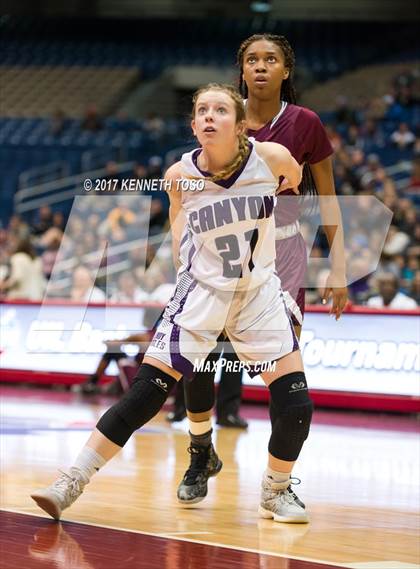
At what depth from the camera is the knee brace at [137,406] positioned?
15.3ft

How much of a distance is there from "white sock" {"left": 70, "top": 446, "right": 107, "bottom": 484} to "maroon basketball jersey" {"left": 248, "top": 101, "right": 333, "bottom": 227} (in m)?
1.35

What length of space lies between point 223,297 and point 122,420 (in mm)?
666

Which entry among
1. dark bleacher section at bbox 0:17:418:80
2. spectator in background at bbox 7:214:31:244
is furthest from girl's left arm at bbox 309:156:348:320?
dark bleacher section at bbox 0:17:418:80

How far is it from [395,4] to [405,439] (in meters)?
20.0

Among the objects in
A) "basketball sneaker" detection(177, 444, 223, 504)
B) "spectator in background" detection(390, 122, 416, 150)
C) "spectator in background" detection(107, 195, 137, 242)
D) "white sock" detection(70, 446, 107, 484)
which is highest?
"spectator in background" detection(390, 122, 416, 150)

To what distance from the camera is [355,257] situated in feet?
39.1

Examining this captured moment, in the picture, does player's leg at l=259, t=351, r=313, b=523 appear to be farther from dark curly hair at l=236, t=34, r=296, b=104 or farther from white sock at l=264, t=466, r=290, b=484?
dark curly hair at l=236, t=34, r=296, b=104

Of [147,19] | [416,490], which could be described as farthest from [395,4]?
[416,490]

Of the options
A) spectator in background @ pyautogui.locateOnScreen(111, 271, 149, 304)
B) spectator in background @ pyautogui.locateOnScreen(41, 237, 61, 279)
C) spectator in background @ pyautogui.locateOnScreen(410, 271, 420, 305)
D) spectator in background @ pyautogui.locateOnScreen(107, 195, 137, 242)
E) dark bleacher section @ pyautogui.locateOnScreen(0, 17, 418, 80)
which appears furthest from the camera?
dark bleacher section @ pyautogui.locateOnScreen(0, 17, 418, 80)

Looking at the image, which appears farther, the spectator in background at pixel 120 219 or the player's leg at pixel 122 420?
the spectator in background at pixel 120 219

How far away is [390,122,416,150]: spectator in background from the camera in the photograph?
17375 millimetres

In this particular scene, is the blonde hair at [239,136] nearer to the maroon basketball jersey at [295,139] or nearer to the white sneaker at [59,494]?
the maroon basketball jersey at [295,139]

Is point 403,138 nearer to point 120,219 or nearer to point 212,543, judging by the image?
point 120,219

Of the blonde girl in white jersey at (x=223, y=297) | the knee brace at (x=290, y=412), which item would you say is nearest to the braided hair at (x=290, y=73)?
the blonde girl in white jersey at (x=223, y=297)
